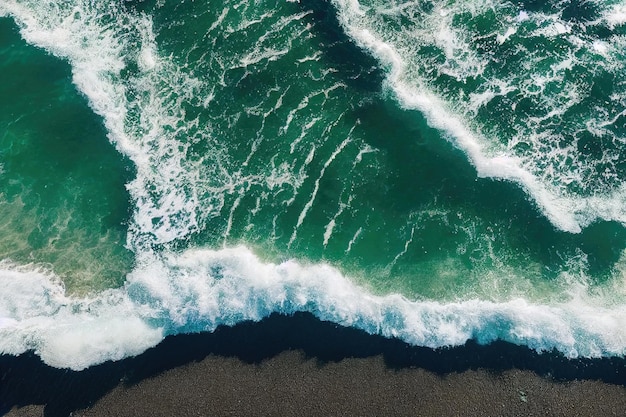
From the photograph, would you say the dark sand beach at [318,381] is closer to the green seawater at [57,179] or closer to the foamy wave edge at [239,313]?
the foamy wave edge at [239,313]

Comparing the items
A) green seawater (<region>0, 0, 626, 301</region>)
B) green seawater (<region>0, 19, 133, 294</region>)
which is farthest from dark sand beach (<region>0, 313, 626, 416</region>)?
green seawater (<region>0, 19, 133, 294</region>)

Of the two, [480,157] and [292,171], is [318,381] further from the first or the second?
[480,157]

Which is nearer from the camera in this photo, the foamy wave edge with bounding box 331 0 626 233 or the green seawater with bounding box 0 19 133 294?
the green seawater with bounding box 0 19 133 294

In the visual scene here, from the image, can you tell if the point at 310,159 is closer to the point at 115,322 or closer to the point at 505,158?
the point at 505,158

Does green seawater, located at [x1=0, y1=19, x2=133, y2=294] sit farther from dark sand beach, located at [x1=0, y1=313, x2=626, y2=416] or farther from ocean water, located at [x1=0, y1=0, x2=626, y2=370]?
dark sand beach, located at [x1=0, y1=313, x2=626, y2=416]

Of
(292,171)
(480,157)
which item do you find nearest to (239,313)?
(292,171)
